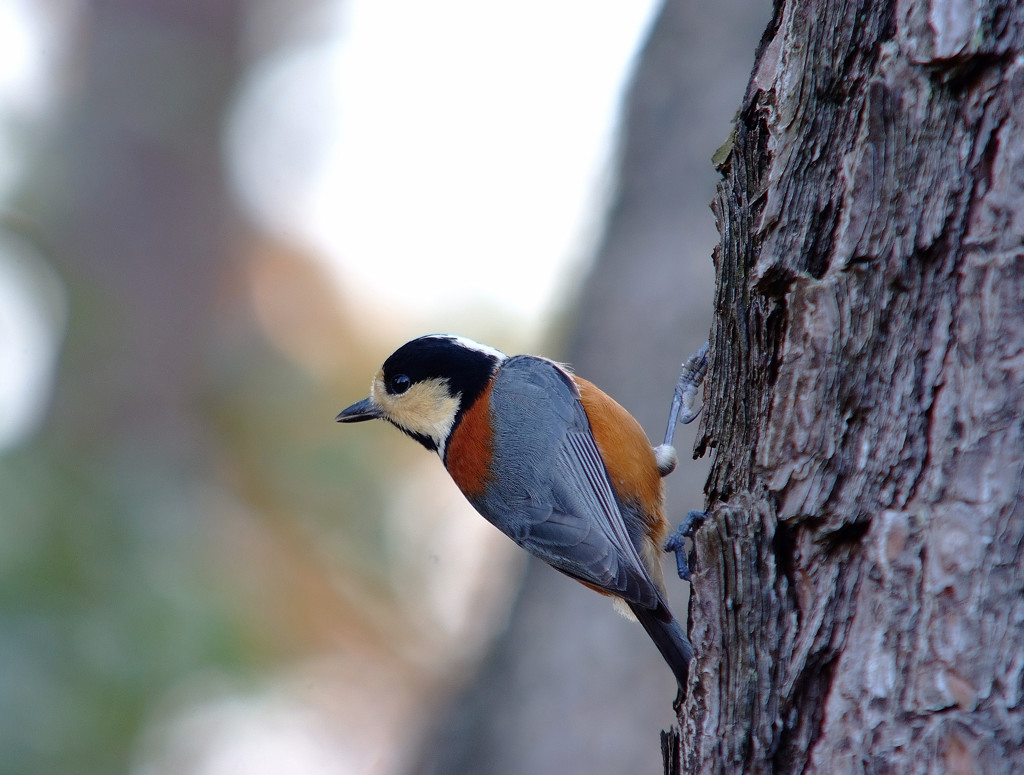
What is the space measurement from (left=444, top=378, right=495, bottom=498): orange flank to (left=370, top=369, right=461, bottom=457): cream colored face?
104 mm

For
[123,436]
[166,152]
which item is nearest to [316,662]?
[123,436]

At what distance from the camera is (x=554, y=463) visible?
348cm

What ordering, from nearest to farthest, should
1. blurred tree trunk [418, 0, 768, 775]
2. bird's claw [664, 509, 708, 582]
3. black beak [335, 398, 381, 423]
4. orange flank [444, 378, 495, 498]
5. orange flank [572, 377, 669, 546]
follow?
bird's claw [664, 509, 708, 582] → orange flank [572, 377, 669, 546] → orange flank [444, 378, 495, 498] → black beak [335, 398, 381, 423] → blurred tree trunk [418, 0, 768, 775]

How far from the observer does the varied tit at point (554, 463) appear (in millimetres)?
3256

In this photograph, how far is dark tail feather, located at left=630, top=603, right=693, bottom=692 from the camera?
3.21m

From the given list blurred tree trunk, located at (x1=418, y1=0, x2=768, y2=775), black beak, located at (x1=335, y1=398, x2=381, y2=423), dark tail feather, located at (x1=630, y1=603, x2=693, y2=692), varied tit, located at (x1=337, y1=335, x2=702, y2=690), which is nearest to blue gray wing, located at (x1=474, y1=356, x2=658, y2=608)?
varied tit, located at (x1=337, y1=335, x2=702, y2=690)

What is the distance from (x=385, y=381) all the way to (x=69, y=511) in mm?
3446

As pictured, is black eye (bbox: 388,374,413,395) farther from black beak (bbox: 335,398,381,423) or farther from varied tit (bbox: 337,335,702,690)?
black beak (bbox: 335,398,381,423)

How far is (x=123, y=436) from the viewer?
731 centimetres

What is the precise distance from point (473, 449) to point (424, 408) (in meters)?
0.43

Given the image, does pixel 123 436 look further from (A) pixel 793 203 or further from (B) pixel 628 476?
(A) pixel 793 203

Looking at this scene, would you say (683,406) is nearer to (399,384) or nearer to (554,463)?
(554,463)

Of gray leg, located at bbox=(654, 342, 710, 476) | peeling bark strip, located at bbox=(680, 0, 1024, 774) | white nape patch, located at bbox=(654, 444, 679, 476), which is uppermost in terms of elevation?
gray leg, located at bbox=(654, 342, 710, 476)

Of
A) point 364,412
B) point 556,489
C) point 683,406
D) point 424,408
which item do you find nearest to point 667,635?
point 556,489
